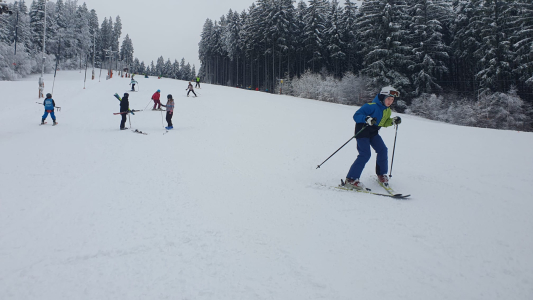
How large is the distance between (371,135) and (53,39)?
9577 centimetres

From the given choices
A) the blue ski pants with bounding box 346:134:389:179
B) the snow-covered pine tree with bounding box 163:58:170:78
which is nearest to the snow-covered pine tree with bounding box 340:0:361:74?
the blue ski pants with bounding box 346:134:389:179

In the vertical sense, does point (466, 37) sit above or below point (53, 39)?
below

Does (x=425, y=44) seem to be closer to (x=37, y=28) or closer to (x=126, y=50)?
(x=37, y=28)

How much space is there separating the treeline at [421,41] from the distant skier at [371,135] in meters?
26.9

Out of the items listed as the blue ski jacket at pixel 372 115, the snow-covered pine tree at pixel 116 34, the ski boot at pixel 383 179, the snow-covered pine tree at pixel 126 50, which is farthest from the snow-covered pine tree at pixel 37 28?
the ski boot at pixel 383 179

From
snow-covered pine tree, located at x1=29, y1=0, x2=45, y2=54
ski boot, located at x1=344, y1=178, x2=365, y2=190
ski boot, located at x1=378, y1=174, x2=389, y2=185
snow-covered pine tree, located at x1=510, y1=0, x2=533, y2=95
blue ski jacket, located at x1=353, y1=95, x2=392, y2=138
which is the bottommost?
ski boot, located at x1=344, y1=178, x2=365, y2=190

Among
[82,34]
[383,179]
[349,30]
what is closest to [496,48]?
[349,30]

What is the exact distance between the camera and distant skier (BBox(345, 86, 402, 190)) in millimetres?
5348

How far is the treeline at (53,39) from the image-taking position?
174 ft

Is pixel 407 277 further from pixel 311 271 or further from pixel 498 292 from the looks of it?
pixel 311 271

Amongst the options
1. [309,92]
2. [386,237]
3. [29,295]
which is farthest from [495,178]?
[309,92]

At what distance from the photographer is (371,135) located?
5.47 meters

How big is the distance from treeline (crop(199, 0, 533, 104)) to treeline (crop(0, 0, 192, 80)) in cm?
3758

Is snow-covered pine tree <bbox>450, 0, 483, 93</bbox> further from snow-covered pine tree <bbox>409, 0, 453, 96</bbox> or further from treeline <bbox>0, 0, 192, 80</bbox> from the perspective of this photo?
treeline <bbox>0, 0, 192, 80</bbox>
